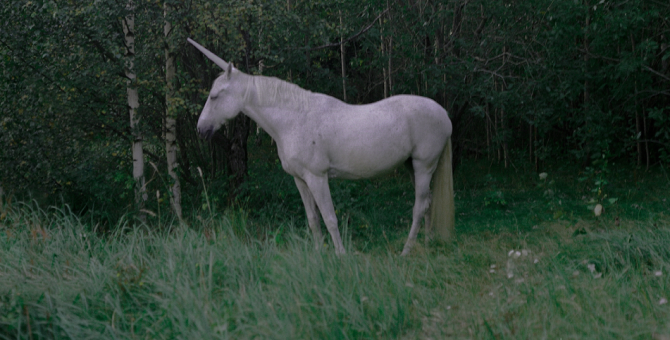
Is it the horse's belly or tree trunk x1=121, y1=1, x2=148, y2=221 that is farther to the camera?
tree trunk x1=121, y1=1, x2=148, y2=221

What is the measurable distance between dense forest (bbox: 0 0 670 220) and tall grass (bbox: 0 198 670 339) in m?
2.37

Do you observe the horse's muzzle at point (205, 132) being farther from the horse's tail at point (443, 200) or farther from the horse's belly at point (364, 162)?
the horse's tail at point (443, 200)

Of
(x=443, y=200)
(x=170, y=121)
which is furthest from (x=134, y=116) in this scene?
(x=443, y=200)

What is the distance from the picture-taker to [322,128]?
16.3 ft

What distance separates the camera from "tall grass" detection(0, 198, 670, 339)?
3.21 metres

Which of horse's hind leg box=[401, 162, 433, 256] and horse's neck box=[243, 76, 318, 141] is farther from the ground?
horse's neck box=[243, 76, 318, 141]

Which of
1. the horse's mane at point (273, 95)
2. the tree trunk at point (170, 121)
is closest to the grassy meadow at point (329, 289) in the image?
the horse's mane at point (273, 95)

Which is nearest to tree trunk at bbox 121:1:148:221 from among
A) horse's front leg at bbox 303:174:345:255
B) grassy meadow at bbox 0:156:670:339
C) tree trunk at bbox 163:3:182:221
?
tree trunk at bbox 163:3:182:221

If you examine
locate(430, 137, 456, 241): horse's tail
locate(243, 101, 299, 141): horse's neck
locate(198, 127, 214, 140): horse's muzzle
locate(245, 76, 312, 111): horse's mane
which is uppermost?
locate(245, 76, 312, 111): horse's mane

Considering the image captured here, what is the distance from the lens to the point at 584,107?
29.8ft

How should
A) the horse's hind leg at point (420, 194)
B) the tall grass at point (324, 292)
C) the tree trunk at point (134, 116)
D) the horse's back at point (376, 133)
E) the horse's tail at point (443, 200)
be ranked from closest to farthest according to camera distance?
1. the tall grass at point (324, 292)
2. the horse's back at point (376, 133)
3. the horse's hind leg at point (420, 194)
4. the horse's tail at point (443, 200)
5. the tree trunk at point (134, 116)

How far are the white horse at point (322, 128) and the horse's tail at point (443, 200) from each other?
11.2 inches

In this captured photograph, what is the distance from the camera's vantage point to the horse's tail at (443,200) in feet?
18.0

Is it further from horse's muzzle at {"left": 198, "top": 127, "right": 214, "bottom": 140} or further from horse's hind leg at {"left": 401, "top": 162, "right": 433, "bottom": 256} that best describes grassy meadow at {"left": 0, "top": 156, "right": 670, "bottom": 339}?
horse's muzzle at {"left": 198, "top": 127, "right": 214, "bottom": 140}
